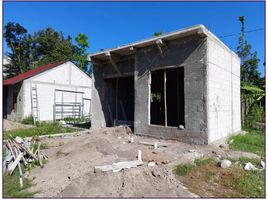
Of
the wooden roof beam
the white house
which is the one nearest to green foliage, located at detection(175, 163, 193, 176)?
the wooden roof beam

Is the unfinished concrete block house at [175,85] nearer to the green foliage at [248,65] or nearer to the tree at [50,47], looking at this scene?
the green foliage at [248,65]

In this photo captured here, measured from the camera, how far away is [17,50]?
114ft

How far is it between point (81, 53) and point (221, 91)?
29.8m

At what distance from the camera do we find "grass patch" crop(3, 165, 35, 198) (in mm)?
4375

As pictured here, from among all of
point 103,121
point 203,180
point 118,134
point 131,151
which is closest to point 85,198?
point 203,180

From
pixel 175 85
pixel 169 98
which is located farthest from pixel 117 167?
pixel 169 98

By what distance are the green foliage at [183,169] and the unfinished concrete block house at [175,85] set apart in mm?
2641

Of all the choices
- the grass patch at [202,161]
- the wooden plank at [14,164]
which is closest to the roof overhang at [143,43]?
the grass patch at [202,161]

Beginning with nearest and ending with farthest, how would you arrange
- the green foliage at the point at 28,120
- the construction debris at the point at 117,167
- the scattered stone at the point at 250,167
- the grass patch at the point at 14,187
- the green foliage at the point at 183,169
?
the grass patch at the point at 14,187
the construction debris at the point at 117,167
the green foliage at the point at 183,169
the scattered stone at the point at 250,167
the green foliage at the point at 28,120

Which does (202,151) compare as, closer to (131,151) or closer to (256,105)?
(131,151)

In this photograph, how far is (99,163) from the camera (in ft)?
18.6

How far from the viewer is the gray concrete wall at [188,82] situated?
7.78 meters

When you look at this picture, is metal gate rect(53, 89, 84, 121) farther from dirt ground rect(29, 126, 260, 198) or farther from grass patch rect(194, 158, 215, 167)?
grass patch rect(194, 158, 215, 167)

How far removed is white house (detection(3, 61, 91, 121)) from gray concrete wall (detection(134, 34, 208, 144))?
34.8ft
